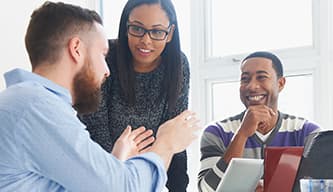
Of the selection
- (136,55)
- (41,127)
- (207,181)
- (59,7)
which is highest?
(59,7)

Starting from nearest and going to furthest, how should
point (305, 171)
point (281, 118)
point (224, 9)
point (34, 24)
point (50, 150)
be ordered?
point (50, 150)
point (305, 171)
point (34, 24)
point (281, 118)
point (224, 9)

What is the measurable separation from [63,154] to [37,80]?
0.21 m

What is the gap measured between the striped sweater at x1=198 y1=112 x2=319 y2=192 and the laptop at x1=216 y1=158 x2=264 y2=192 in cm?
40

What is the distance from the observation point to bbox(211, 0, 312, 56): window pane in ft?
7.92

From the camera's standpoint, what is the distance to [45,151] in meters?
1.10

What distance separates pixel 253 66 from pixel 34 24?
982mm

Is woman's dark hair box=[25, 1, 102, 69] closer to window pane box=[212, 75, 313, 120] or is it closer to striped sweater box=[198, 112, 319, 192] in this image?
striped sweater box=[198, 112, 319, 192]

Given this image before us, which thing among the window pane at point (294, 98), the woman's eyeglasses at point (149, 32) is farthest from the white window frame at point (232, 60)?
the woman's eyeglasses at point (149, 32)

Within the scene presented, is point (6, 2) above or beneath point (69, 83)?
above

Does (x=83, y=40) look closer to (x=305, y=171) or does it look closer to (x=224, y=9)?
(x=305, y=171)

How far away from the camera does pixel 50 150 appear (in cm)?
109

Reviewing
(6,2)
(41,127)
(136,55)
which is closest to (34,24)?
(41,127)

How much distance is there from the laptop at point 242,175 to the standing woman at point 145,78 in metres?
0.50

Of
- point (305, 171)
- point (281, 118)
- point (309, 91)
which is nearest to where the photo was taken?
point (305, 171)
